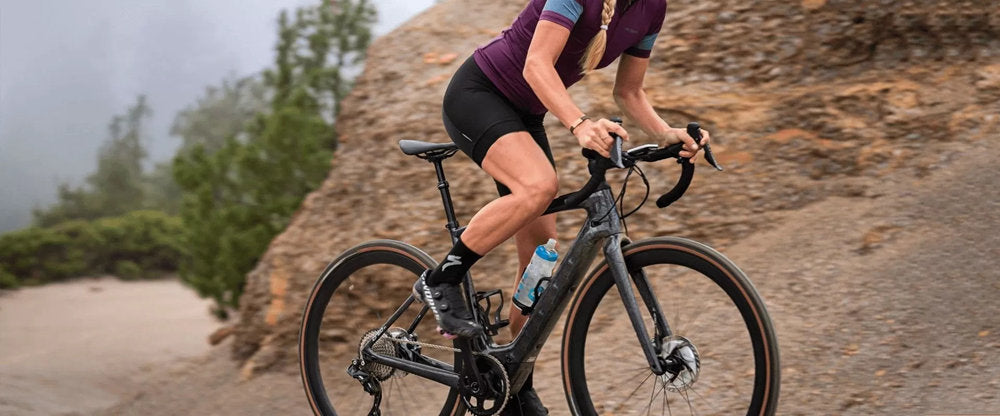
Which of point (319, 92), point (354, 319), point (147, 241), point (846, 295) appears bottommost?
point (147, 241)

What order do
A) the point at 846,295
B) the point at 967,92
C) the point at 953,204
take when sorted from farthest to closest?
the point at 967,92, the point at 953,204, the point at 846,295

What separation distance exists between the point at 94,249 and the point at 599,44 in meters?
47.7

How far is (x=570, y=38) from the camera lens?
3.27 meters

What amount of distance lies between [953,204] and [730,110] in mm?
1620

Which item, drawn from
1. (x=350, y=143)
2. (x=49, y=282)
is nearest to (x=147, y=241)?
(x=49, y=282)

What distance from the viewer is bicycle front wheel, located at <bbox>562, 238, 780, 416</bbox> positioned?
117 inches

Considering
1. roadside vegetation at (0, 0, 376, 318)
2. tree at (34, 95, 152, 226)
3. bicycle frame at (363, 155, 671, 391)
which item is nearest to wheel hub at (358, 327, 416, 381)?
bicycle frame at (363, 155, 671, 391)

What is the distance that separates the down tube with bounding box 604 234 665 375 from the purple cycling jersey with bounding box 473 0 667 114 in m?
0.64

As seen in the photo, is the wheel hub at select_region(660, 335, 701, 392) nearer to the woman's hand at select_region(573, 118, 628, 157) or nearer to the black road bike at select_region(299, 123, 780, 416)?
the black road bike at select_region(299, 123, 780, 416)

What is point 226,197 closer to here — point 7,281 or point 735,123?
point 7,281

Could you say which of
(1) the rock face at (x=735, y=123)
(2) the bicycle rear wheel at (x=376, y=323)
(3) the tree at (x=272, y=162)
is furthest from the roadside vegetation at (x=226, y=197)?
(2) the bicycle rear wheel at (x=376, y=323)

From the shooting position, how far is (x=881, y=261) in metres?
5.06

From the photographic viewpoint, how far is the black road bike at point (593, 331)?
3.09 m

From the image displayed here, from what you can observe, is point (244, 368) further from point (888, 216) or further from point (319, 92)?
point (319, 92)
